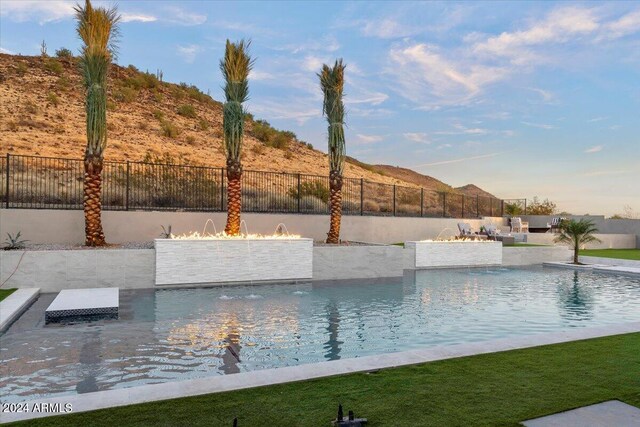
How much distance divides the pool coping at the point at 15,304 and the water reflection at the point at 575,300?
35.0 feet

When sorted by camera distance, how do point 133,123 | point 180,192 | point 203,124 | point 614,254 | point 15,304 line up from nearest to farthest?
1. point 15,304
2. point 614,254
3. point 180,192
4. point 133,123
5. point 203,124

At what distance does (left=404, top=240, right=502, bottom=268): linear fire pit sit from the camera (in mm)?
18641

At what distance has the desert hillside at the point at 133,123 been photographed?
3491 centimetres

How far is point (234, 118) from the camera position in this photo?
15.8 m

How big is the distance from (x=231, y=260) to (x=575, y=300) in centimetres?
945

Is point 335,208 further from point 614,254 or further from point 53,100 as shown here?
point 53,100

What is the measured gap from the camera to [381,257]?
1599cm

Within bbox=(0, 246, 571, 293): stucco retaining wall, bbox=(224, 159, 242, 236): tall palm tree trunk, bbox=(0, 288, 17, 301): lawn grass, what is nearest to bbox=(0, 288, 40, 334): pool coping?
bbox=(0, 288, 17, 301): lawn grass

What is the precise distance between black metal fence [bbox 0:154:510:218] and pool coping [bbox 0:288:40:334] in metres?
6.98

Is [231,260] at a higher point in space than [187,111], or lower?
lower

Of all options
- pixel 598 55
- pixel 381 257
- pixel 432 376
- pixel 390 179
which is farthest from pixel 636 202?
pixel 432 376

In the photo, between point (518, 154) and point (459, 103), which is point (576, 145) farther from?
point (459, 103)

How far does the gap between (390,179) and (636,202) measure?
86.2 feet

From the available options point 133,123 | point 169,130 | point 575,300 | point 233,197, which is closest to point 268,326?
point 233,197
